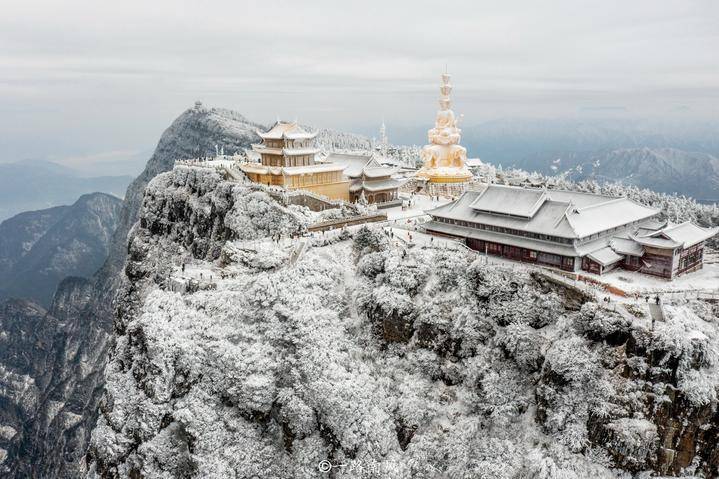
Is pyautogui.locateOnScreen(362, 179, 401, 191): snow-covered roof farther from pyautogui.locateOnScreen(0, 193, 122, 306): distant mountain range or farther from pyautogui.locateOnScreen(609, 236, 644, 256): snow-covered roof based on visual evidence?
pyautogui.locateOnScreen(0, 193, 122, 306): distant mountain range

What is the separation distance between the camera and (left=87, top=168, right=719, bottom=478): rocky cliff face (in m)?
28.1

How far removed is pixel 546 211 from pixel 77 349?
356ft

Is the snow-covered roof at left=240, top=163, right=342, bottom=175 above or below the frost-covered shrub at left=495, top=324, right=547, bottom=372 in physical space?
above

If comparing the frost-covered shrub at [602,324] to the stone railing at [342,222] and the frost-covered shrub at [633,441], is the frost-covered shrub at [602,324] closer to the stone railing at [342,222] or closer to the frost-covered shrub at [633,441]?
the frost-covered shrub at [633,441]

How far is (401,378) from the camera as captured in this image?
35031 millimetres

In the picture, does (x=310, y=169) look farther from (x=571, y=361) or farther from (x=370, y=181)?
(x=571, y=361)

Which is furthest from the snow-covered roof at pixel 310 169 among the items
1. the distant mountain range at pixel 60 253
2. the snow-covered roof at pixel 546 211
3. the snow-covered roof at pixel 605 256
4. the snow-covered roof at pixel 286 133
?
the distant mountain range at pixel 60 253

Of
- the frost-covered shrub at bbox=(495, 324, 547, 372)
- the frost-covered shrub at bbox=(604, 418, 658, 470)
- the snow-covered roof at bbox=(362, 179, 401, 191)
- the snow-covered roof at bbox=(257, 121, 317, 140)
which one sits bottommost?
the frost-covered shrub at bbox=(604, 418, 658, 470)

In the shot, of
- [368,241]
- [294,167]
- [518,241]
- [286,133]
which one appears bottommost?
[368,241]

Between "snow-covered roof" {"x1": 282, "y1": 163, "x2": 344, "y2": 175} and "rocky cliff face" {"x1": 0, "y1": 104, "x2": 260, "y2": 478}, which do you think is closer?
"snow-covered roof" {"x1": 282, "y1": 163, "x2": 344, "y2": 175}

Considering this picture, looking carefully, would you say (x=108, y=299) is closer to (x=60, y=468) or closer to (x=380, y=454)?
(x=60, y=468)

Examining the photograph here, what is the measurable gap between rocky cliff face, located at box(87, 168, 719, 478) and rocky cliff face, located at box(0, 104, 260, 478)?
197ft

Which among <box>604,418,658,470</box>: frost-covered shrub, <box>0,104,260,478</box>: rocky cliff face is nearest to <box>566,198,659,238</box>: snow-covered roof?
<box>604,418,658,470</box>: frost-covered shrub

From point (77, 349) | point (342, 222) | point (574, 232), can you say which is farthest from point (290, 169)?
point (77, 349)
